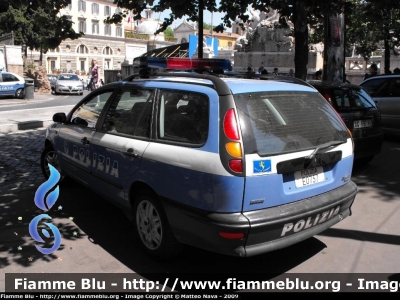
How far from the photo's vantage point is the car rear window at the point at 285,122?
3.29 meters

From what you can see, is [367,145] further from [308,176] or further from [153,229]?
[153,229]

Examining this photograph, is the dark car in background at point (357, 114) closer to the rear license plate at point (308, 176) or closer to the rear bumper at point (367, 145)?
the rear bumper at point (367, 145)

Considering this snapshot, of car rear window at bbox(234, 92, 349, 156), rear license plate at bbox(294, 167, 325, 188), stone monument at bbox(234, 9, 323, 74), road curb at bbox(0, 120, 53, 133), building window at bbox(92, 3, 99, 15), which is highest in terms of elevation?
building window at bbox(92, 3, 99, 15)

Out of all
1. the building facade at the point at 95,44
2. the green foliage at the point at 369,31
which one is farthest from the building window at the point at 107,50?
the green foliage at the point at 369,31

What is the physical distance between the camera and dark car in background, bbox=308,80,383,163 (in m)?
6.74

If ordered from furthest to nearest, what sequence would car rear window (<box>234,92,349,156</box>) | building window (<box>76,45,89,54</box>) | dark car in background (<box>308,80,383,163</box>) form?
1. building window (<box>76,45,89,54</box>)
2. dark car in background (<box>308,80,383,163</box>)
3. car rear window (<box>234,92,349,156</box>)

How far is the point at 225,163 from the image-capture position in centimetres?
315

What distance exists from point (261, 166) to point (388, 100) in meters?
7.75

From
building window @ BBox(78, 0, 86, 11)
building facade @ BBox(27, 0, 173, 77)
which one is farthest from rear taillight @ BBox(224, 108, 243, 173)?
building window @ BBox(78, 0, 86, 11)

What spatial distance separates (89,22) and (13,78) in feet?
180

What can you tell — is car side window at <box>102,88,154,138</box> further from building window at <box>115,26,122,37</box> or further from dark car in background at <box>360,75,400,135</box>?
building window at <box>115,26,122,37</box>

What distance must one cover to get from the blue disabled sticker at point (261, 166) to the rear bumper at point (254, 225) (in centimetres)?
32

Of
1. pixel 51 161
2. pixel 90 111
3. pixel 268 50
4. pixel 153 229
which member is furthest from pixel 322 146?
Answer: pixel 268 50

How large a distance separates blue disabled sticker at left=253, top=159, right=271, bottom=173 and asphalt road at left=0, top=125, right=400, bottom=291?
1.05 meters
